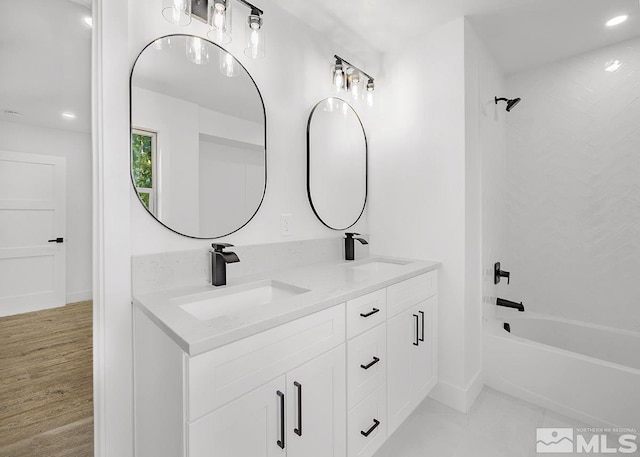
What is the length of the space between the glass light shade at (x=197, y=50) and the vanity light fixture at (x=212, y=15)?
0.06m

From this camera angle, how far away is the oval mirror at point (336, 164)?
1885 millimetres

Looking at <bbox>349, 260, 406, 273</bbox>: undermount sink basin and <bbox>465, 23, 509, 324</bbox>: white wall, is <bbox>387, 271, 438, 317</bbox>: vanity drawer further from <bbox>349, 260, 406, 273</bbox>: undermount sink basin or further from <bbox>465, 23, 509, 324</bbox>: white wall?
<bbox>465, 23, 509, 324</bbox>: white wall

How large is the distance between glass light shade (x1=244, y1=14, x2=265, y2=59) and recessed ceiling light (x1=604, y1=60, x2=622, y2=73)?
259 cm

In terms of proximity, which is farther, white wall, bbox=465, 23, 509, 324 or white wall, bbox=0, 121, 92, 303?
white wall, bbox=0, 121, 92, 303

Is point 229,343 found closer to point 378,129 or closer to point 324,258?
point 324,258

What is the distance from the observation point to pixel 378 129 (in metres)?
2.27

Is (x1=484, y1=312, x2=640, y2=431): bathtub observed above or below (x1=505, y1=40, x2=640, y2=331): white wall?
below

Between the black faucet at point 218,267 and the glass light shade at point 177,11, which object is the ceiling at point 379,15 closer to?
the glass light shade at point 177,11

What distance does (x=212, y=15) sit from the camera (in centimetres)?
132

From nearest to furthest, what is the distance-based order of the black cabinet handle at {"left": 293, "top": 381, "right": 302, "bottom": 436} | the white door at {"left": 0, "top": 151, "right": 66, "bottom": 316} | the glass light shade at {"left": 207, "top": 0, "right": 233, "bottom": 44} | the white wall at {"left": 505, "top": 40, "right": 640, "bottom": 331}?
1. the black cabinet handle at {"left": 293, "top": 381, "right": 302, "bottom": 436}
2. the glass light shade at {"left": 207, "top": 0, "right": 233, "bottom": 44}
3. the white wall at {"left": 505, "top": 40, "right": 640, "bottom": 331}
4. the white door at {"left": 0, "top": 151, "right": 66, "bottom": 316}

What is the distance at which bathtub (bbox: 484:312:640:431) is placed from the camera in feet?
5.32

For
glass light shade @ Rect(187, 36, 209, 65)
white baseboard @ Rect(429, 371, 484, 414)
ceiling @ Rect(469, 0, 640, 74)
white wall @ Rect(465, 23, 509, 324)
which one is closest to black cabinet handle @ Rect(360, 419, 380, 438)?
white baseboard @ Rect(429, 371, 484, 414)

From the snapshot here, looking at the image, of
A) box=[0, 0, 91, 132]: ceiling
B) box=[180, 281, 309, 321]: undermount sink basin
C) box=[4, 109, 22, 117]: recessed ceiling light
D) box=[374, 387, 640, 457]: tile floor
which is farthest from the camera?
box=[4, 109, 22, 117]: recessed ceiling light

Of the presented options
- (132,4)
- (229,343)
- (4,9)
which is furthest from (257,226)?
(4,9)
